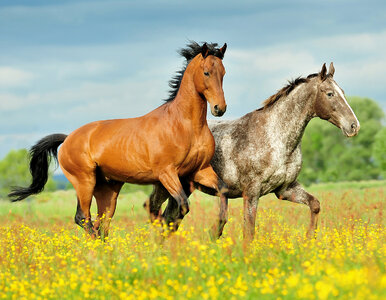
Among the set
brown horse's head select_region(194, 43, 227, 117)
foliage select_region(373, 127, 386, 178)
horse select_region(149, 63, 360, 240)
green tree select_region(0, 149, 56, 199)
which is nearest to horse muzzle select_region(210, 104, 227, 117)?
brown horse's head select_region(194, 43, 227, 117)

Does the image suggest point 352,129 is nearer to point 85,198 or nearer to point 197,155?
point 197,155

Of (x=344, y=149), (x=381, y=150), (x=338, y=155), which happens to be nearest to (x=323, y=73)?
(x=381, y=150)

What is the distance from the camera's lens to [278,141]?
8.04 meters

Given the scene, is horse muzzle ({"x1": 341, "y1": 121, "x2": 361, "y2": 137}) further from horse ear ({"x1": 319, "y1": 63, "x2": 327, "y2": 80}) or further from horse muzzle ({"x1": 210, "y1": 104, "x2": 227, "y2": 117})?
horse muzzle ({"x1": 210, "y1": 104, "x2": 227, "y2": 117})

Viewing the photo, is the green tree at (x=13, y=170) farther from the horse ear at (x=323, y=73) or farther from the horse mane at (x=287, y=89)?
the horse ear at (x=323, y=73)

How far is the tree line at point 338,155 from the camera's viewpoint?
4737cm

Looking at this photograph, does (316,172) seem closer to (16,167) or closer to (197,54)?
(16,167)

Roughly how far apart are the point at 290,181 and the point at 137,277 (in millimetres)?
3660

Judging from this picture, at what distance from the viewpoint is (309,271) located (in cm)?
485

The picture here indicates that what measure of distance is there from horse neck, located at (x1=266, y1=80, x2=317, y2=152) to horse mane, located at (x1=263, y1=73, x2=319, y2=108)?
0.29ft

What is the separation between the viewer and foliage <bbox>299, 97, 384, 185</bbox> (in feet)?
160

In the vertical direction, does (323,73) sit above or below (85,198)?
above

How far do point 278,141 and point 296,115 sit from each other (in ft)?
1.70

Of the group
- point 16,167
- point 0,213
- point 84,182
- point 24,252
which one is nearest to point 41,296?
point 24,252
